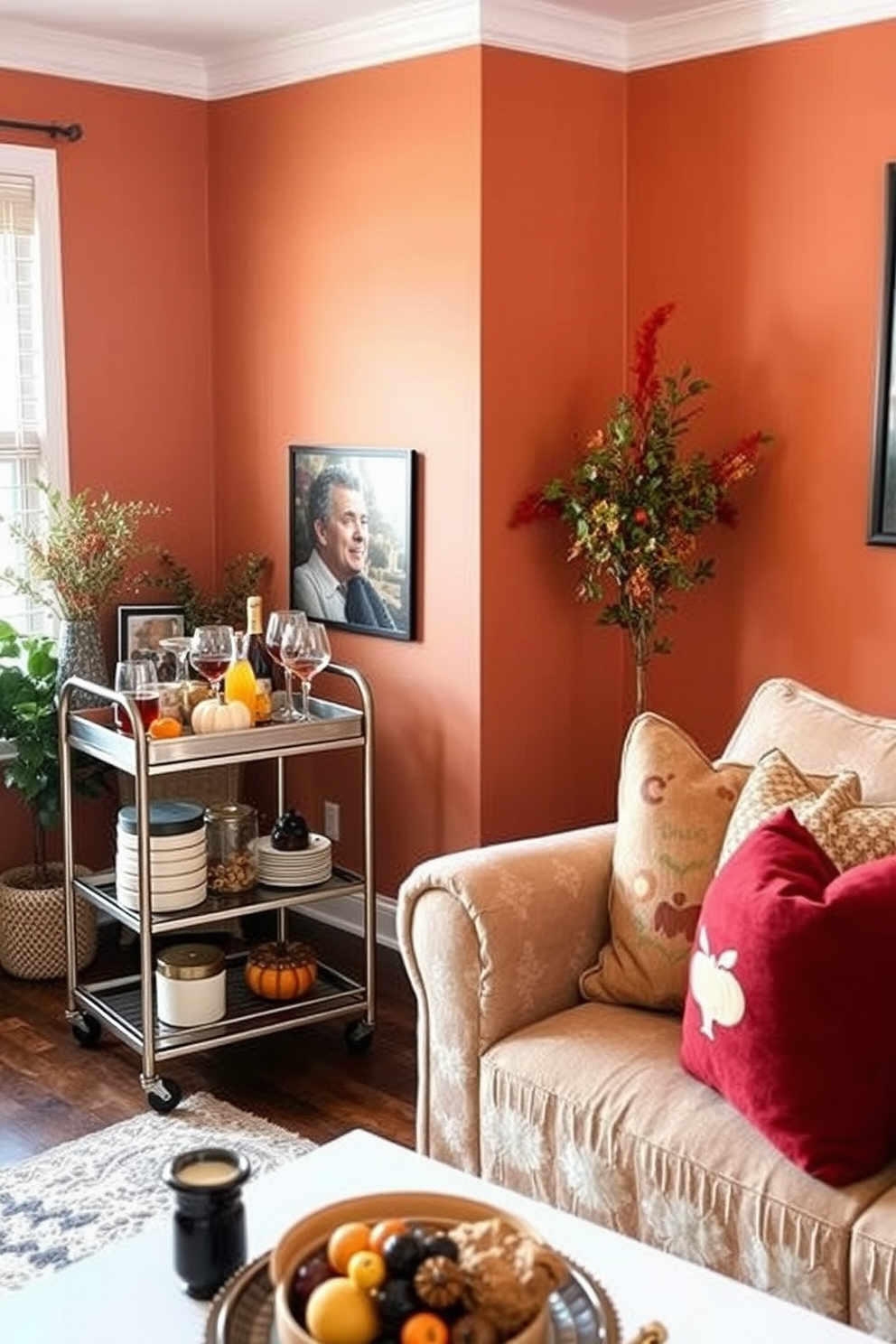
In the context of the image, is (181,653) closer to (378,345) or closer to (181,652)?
(181,652)

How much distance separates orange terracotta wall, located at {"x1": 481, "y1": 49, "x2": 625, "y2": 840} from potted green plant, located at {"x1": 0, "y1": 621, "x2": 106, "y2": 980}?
1.08 m

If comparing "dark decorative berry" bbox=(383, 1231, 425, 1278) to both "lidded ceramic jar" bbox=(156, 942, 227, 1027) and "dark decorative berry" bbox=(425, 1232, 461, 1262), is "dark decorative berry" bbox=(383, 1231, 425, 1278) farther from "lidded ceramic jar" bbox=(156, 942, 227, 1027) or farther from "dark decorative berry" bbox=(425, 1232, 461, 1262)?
"lidded ceramic jar" bbox=(156, 942, 227, 1027)

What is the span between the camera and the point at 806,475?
148 inches

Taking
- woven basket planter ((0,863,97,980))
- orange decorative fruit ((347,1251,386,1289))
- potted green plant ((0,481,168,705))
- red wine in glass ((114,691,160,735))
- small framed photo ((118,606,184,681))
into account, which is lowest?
woven basket planter ((0,863,97,980))

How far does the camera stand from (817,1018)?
2.16 meters

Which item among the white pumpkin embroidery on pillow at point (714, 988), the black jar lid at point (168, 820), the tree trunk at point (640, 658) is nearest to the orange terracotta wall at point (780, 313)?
the tree trunk at point (640, 658)

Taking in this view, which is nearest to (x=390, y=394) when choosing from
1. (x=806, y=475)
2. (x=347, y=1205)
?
(x=806, y=475)

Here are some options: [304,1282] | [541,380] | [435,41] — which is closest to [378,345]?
[541,380]

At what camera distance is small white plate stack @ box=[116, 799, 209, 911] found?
342 cm

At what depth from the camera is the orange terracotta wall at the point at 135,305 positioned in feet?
14.2

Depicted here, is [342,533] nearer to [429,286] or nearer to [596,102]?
[429,286]

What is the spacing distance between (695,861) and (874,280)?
160 centimetres

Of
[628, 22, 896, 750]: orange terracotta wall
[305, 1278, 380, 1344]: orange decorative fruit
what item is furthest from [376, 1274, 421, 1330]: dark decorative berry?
[628, 22, 896, 750]: orange terracotta wall

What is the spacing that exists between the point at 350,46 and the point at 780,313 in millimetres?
1300
